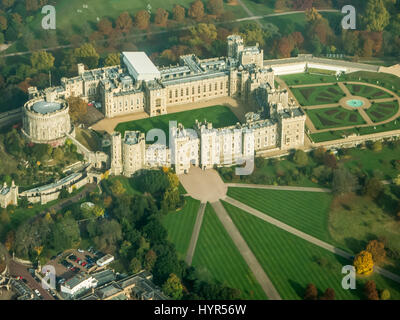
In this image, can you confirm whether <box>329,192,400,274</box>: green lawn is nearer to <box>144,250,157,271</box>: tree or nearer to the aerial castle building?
the aerial castle building

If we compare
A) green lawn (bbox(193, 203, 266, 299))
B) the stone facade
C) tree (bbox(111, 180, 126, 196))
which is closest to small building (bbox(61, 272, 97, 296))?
green lawn (bbox(193, 203, 266, 299))

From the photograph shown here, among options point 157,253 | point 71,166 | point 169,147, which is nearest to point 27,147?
point 71,166

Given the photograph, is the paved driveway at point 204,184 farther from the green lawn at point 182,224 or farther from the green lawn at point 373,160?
the green lawn at point 373,160

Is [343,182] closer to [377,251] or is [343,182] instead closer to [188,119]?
[377,251]

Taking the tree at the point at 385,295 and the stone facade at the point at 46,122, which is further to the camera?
the stone facade at the point at 46,122

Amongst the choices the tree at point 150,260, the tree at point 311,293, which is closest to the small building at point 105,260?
the tree at point 150,260

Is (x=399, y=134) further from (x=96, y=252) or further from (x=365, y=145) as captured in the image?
(x=96, y=252)
